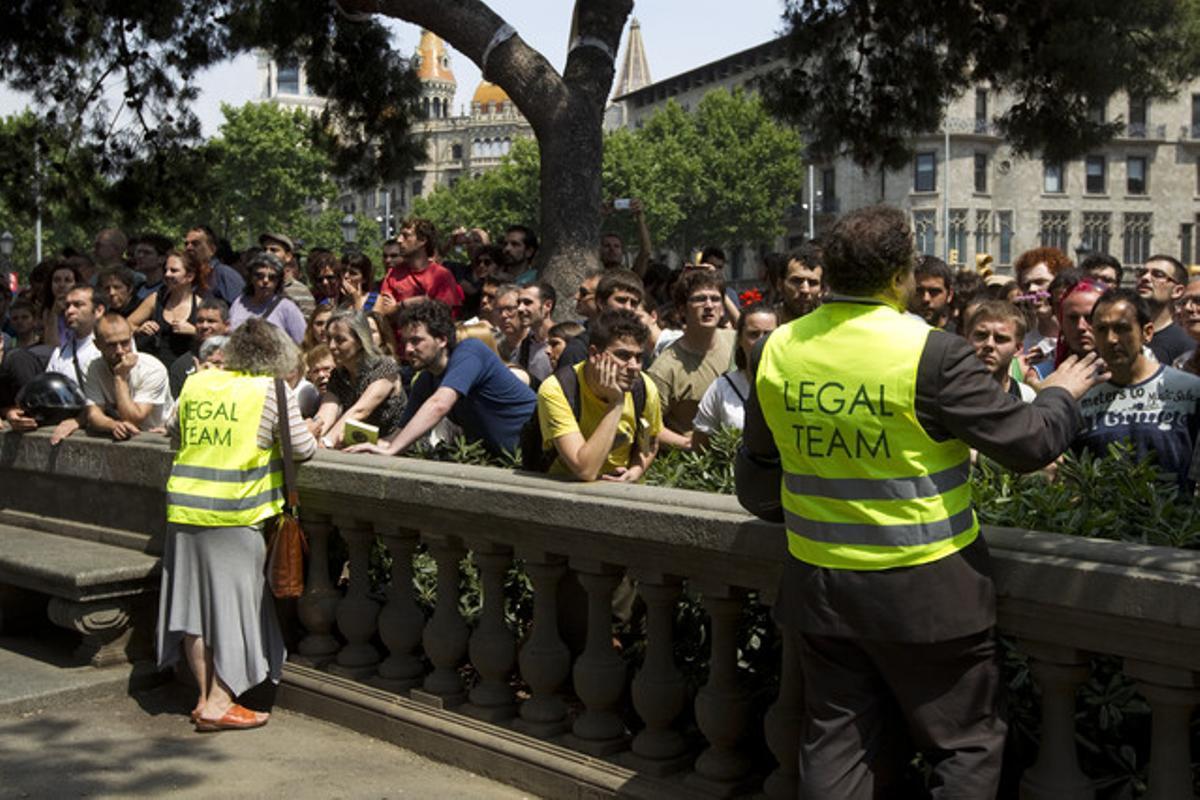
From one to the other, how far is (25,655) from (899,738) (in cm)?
486

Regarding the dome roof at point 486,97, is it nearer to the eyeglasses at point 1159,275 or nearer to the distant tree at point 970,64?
the distant tree at point 970,64

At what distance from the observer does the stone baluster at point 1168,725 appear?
132 inches

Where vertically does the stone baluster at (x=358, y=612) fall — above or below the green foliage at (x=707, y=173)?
below

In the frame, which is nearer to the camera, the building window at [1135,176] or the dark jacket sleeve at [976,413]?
the dark jacket sleeve at [976,413]

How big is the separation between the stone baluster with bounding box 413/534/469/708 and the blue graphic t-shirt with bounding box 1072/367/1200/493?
88.4 inches

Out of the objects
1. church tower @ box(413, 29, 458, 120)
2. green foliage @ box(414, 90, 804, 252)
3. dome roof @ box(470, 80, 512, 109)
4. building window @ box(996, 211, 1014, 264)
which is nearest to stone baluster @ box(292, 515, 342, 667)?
green foliage @ box(414, 90, 804, 252)

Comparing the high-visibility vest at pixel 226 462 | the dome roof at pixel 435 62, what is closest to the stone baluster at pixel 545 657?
the high-visibility vest at pixel 226 462

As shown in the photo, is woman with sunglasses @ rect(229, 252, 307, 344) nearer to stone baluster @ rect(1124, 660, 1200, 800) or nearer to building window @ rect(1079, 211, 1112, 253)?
stone baluster @ rect(1124, 660, 1200, 800)

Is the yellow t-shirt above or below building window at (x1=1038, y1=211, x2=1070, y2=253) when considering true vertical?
below

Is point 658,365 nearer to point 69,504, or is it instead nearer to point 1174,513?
point 69,504

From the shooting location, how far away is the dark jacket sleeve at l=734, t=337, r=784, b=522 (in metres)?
4.00

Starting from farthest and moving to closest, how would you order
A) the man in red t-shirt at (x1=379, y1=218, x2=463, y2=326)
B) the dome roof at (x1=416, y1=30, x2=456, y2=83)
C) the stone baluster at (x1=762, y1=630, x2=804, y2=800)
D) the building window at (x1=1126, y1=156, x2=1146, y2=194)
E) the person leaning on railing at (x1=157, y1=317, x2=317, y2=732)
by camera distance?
the dome roof at (x1=416, y1=30, x2=456, y2=83) → the building window at (x1=1126, y1=156, x2=1146, y2=194) → the man in red t-shirt at (x1=379, y1=218, x2=463, y2=326) → the person leaning on railing at (x1=157, y1=317, x2=317, y2=732) → the stone baluster at (x1=762, y1=630, x2=804, y2=800)

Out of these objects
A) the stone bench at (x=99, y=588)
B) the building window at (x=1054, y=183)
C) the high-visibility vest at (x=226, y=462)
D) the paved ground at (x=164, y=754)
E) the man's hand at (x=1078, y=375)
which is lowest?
the paved ground at (x=164, y=754)

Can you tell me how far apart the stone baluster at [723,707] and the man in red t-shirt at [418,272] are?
19.9 ft
